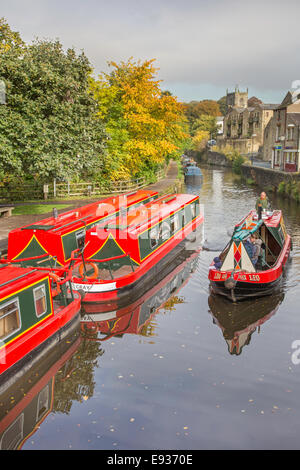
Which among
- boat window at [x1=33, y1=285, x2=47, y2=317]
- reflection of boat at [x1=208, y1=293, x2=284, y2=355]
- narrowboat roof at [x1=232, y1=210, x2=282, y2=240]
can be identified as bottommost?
reflection of boat at [x1=208, y1=293, x2=284, y2=355]

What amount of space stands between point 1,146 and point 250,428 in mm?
16979

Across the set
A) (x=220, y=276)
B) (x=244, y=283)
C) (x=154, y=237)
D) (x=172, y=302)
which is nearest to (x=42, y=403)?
(x=172, y=302)

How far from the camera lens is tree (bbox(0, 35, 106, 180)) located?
2039 centimetres

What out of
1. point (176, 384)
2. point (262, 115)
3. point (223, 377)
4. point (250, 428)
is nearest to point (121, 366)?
point (176, 384)

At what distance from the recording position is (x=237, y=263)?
1395 cm

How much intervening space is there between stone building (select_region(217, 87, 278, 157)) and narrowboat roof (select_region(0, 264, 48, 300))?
73.4m

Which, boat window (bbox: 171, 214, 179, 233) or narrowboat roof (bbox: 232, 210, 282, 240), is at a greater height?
narrowboat roof (bbox: 232, 210, 282, 240)

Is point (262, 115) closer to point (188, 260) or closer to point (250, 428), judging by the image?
point (188, 260)

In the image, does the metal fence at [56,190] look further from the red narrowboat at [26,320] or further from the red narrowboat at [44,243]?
the red narrowboat at [26,320]

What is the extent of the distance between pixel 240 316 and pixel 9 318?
24.0ft

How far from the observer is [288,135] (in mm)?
46969

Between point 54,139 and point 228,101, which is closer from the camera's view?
point 54,139

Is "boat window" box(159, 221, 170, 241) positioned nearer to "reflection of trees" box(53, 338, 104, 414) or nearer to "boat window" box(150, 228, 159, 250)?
"boat window" box(150, 228, 159, 250)

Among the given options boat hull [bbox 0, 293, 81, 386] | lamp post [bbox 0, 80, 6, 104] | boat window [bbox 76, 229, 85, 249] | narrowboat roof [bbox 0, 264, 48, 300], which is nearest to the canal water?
boat hull [bbox 0, 293, 81, 386]
